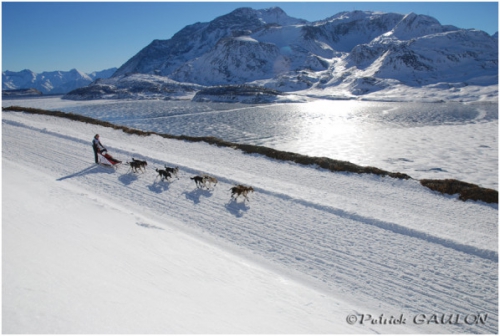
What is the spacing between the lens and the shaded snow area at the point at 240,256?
6414 millimetres

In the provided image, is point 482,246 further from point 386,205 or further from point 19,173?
point 19,173

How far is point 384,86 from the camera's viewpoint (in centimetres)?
17950

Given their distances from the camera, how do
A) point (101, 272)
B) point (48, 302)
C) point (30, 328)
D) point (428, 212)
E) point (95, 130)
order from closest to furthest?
point (30, 328) < point (48, 302) < point (101, 272) < point (428, 212) < point (95, 130)

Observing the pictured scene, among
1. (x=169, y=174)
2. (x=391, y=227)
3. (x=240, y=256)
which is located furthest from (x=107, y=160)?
(x=391, y=227)

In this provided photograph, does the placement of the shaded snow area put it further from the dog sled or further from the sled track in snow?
the dog sled

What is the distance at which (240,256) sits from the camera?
10.5m

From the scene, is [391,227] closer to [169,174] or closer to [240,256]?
[240,256]

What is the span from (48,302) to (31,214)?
6564mm

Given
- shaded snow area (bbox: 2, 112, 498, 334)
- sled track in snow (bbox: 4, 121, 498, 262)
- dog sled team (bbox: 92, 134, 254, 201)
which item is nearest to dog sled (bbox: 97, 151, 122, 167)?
dog sled team (bbox: 92, 134, 254, 201)

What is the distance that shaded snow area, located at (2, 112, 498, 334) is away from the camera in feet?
21.0

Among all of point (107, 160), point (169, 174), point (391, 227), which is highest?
point (107, 160)

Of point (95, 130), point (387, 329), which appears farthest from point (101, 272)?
point (95, 130)

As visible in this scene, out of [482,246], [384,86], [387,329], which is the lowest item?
[387,329]

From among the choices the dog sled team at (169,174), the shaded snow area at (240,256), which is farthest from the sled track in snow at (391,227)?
the dog sled team at (169,174)
